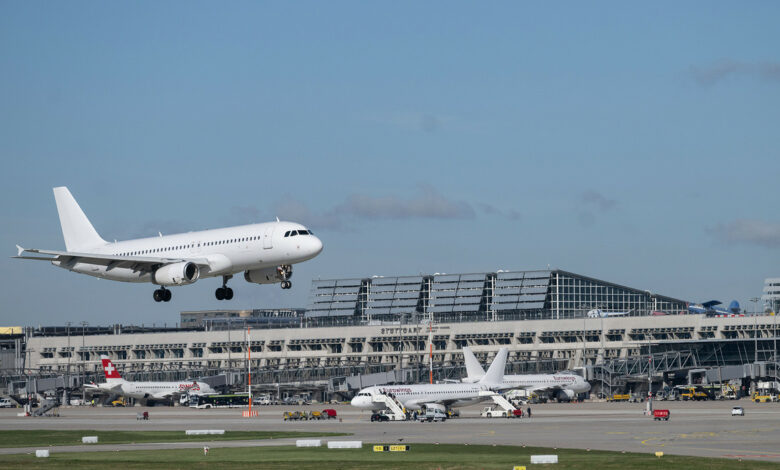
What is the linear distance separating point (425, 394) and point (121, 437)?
153ft

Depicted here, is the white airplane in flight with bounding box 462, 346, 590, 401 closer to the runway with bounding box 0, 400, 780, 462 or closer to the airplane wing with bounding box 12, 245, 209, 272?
the runway with bounding box 0, 400, 780, 462

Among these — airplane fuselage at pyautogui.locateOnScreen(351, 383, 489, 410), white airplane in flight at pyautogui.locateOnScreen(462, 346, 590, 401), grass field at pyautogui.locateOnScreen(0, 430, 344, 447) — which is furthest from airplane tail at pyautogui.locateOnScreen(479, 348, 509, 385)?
grass field at pyautogui.locateOnScreen(0, 430, 344, 447)

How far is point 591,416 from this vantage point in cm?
14338

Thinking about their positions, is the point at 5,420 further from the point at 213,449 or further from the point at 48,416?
the point at 213,449

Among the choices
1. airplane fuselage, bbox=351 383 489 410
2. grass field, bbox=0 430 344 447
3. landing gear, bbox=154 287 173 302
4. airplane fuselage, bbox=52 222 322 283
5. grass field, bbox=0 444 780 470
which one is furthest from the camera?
airplane fuselage, bbox=351 383 489 410

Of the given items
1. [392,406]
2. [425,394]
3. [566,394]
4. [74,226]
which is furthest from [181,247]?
[566,394]

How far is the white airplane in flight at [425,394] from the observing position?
149 m

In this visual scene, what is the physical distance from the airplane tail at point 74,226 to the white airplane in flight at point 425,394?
45962 millimetres

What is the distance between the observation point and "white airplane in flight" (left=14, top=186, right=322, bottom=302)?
9462 cm

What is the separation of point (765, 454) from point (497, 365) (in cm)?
9320

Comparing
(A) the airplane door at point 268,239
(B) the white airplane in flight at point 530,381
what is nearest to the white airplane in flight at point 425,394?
(B) the white airplane in flight at point 530,381

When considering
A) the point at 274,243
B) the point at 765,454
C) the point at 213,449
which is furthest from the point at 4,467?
the point at 765,454

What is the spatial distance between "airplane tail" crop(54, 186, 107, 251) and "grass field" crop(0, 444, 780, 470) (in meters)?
27.5

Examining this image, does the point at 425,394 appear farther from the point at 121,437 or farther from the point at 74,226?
the point at 74,226
